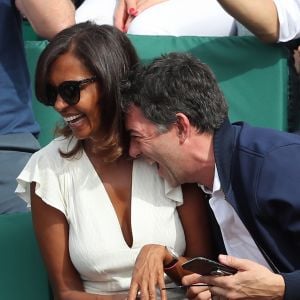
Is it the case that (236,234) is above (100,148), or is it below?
below

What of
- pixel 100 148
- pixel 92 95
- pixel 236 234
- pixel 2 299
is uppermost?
pixel 92 95

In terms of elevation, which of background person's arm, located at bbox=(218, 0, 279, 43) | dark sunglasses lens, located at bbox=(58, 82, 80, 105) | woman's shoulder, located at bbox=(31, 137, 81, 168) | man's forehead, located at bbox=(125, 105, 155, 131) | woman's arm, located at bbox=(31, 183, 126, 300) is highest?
background person's arm, located at bbox=(218, 0, 279, 43)

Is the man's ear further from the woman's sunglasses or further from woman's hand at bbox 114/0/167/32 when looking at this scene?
woman's hand at bbox 114/0/167/32

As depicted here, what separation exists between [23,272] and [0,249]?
4.0 inches

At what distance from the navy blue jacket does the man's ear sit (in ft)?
0.25

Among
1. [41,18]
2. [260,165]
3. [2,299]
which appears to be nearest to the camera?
[260,165]

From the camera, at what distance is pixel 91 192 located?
240 centimetres

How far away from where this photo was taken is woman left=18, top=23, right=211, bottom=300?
233 centimetres

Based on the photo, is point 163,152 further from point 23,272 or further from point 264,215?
point 23,272

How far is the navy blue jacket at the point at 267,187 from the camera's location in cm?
213

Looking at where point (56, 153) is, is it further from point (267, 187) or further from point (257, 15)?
point (257, 15)

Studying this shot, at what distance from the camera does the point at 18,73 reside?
300 centimetres

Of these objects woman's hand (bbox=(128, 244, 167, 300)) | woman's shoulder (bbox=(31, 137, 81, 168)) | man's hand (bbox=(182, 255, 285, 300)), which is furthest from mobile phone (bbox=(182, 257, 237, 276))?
woman's shoulder (bbox=(31, 137, 81, 168))

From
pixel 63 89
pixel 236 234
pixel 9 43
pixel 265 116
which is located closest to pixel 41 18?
pixel 9 43
